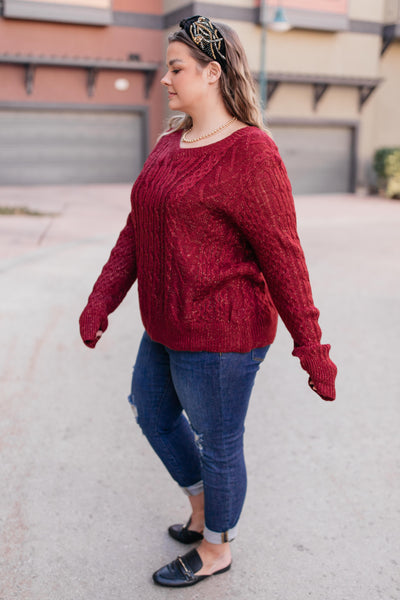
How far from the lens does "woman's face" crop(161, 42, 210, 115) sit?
6.55 feet

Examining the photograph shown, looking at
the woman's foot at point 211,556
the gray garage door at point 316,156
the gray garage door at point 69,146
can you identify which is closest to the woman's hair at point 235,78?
the woman's foot at point 211,556

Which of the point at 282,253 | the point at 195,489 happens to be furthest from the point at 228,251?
the point at 195,489

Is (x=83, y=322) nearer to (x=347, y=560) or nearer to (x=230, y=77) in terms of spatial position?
(x=230, y=77)

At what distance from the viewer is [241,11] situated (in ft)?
62.0

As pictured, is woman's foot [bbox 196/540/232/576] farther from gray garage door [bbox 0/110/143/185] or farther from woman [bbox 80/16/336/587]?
gray garage door [bbox 0/110/143/185]

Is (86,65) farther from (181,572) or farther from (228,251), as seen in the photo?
(181,572)

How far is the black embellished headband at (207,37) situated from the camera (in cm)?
197

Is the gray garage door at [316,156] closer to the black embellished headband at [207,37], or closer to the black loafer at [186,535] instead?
the black loafer at [186,535]

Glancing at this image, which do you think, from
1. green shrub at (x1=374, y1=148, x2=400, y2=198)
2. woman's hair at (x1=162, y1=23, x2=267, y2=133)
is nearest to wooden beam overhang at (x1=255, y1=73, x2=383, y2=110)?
green shrub at (x1=374, y1=148, x2=400, y2=198)

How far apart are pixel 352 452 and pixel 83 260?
5.98 meters

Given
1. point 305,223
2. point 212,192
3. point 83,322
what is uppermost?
point 212,192

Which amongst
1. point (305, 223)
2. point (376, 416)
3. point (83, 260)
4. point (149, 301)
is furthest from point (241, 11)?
point (149, 301)

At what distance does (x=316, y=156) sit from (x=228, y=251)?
798 inches

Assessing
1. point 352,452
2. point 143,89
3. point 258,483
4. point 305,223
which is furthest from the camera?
point 143,89
